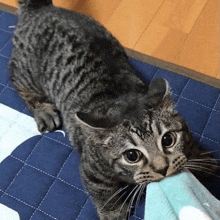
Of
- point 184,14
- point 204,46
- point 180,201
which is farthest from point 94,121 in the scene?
point 184,14

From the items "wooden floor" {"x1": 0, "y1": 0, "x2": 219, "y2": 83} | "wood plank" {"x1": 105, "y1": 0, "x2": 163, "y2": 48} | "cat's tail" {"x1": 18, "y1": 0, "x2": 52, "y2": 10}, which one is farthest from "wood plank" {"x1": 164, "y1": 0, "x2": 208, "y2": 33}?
"cat's tail" {"x1": 18, "y1": 0, "x2": 52, "y2": 10}

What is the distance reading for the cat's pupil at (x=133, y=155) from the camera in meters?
0.94

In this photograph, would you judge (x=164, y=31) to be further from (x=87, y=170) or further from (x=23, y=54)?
(x=87, y=170)

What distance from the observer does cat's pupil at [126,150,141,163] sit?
94 cm

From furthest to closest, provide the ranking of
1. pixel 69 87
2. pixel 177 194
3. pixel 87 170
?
1. pixel 69 87
2. pixel 87 170
3. pixel 177 194

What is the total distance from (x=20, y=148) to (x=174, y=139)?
2.62 ft

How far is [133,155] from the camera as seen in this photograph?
942 mm

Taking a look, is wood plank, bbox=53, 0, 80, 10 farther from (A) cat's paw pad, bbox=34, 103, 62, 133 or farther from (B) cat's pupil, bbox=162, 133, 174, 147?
(B) cat's pupil, bbox=162, 133, 174, 147

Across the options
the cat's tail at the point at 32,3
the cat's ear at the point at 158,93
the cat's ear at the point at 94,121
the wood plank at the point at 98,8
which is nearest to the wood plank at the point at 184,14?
the wood plank at the point at 98,8

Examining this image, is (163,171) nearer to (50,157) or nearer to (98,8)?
(50,157)

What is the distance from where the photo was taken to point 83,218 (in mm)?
1270

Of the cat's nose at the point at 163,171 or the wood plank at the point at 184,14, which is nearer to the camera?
the cat's nose at the point at 163,171

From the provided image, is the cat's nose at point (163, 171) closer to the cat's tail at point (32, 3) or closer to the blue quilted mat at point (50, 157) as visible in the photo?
the blue quilted mat at point (50, 157)

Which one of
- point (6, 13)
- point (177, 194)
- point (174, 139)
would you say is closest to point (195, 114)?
point (174, 139)
